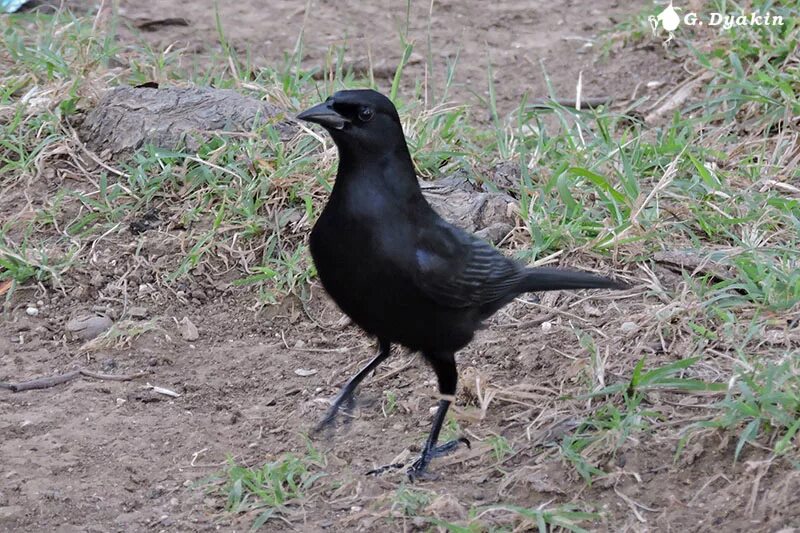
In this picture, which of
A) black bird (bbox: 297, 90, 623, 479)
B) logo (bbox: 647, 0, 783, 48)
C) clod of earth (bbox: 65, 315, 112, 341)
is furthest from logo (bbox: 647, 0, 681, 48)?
clod of earth (bbox: 65, 315, 112, 341)

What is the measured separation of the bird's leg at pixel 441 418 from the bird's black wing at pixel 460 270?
19 cm

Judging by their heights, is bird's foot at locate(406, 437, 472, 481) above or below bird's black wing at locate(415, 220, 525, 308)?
below

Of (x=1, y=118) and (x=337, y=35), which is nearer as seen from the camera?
(x=1, y=118)

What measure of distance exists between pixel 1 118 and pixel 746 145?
3434mm

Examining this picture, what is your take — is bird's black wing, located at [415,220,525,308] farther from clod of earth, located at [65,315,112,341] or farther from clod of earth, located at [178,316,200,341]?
clod of earth, located at [65,315,112,341]

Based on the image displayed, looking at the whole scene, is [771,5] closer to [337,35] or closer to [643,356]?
[337,35]

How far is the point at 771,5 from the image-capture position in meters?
6.02

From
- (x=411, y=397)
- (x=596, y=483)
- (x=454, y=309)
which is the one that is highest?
(x=454, y=309)

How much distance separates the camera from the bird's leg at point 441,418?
12.0ft

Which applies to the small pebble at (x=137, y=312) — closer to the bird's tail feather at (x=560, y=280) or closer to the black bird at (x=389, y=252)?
the black bird at (x=389, y=252)

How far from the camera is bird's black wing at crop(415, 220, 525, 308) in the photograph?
3.52 m

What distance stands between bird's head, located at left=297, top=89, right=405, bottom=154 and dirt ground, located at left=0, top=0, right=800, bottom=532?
98 cm

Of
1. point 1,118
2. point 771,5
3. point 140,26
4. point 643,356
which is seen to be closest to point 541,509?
point 643,356

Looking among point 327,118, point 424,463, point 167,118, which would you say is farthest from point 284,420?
point 167,118
